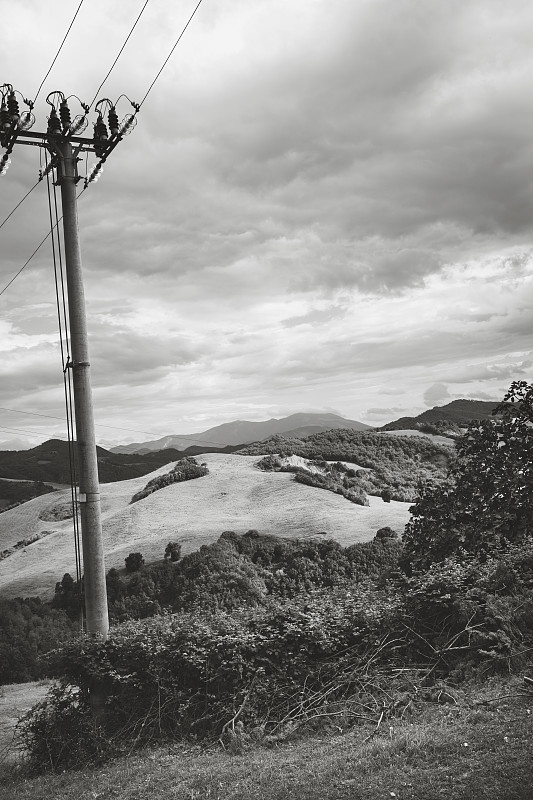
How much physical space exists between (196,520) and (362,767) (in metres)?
16.4

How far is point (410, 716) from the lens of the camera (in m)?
7.26

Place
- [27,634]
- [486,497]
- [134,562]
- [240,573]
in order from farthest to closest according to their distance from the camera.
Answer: [134,562] → [240,573] → [27,634] → [486,497]

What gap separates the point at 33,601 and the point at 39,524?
12252 millimetres

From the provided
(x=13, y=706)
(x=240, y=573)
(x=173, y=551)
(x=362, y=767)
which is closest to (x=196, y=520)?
(x=173, y=551)

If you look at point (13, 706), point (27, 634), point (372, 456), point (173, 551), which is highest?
point (372, 456)

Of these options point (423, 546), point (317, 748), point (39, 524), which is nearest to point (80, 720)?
point (317, 748)

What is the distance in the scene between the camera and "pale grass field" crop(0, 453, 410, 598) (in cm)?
1834

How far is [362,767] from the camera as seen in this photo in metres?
5.88

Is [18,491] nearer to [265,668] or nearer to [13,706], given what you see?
[13,706]

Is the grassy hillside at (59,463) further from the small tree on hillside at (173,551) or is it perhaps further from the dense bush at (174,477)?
the small tree on hillside at (173,551)

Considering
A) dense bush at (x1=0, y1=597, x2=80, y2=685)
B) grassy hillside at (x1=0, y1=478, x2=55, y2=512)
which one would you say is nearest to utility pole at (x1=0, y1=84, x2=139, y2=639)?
dense bush at (x1=0, y1=597, x2=80, y2=685)

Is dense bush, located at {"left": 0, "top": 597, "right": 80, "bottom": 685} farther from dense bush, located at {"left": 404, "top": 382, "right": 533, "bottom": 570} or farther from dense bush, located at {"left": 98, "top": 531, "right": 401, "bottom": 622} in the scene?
dense bush, located at {"left": 404, "top": 382, "right": 533, "bottom": 570}

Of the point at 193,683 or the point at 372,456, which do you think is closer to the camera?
the point at 193,683

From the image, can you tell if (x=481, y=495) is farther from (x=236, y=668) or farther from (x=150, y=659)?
(x=150, y=659)
